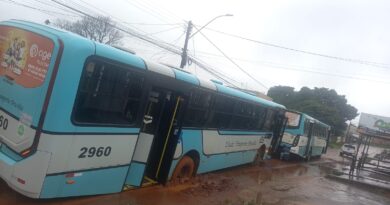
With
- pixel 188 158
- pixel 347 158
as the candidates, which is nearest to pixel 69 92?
pixel 188 158

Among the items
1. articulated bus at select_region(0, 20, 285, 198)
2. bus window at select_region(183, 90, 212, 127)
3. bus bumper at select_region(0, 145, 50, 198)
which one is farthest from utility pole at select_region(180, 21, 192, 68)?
bus bumper at select_region(0, 145, 50, 198)

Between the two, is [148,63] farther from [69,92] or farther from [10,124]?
[10,124]

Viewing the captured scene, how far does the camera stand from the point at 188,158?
10.2 metres

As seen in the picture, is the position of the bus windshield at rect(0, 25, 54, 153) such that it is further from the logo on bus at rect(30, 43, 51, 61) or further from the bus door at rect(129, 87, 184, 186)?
the bus door at rect(129, 87, 184, 186)

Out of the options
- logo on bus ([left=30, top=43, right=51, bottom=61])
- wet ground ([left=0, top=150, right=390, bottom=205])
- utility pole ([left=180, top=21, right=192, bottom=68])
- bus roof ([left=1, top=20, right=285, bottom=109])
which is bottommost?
wet ground ([left=0, top=150, right=390, bottom=205])

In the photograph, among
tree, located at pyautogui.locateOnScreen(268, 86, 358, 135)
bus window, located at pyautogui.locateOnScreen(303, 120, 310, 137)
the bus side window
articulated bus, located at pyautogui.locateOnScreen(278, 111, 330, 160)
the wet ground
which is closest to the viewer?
the wet ground

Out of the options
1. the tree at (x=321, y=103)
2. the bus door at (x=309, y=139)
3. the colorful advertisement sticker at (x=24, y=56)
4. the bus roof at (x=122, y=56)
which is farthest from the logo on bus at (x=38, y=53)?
the tree at (x=321, y=103)

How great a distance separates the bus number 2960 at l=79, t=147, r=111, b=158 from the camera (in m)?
6.70

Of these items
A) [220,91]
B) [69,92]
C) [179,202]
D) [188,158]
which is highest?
→ [220,91]

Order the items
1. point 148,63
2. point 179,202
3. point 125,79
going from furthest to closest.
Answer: point 179,202 → point 148,63 → point 125,79

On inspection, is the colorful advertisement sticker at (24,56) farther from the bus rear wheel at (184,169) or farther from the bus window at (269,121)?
the bus window at (269,121)

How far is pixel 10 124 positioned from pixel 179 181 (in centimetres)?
465

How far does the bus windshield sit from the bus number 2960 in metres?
0.88

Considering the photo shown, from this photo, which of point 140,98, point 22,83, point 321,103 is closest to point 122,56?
point 140,98
